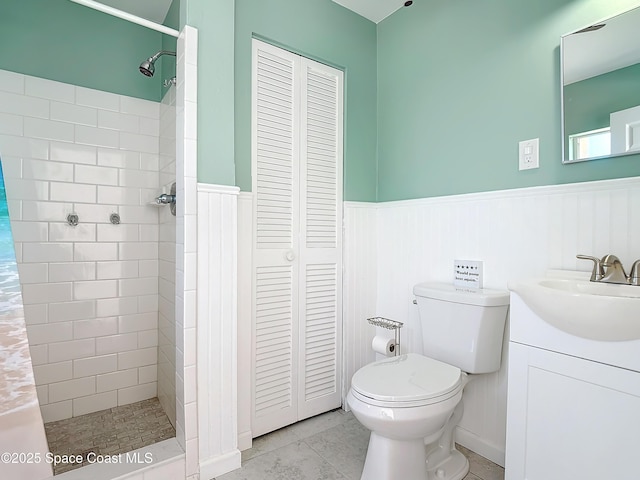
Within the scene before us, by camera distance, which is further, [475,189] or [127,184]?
[127,184]

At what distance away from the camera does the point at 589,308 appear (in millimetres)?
959

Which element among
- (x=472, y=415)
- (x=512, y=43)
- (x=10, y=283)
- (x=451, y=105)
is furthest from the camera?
(x=451, y=105)

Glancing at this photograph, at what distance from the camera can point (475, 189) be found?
1.72 m

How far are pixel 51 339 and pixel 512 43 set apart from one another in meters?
2.78

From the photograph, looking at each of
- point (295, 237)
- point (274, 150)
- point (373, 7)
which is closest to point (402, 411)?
point (295, 237)

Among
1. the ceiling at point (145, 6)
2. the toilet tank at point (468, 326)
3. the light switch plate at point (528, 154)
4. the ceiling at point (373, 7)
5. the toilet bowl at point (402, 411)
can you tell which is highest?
the ceiling at point (373, 7)

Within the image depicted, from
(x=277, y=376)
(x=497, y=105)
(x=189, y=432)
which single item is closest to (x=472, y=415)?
(x=277, y=376)

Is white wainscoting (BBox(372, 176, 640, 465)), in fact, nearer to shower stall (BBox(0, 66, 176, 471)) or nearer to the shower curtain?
shower stall (BBox(0, 66, 176, 471))

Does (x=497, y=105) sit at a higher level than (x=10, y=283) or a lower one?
higher

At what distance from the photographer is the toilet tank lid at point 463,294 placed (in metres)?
1.48

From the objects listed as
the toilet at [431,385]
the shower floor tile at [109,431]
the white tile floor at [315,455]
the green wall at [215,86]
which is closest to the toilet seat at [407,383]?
the toilet at [431,385]

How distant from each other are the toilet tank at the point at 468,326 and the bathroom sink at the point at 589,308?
319 millimetres

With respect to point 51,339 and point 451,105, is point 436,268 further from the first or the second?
point 51,339

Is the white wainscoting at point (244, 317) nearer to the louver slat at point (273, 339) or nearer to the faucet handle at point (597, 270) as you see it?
the louver slat at point (273, 339)
